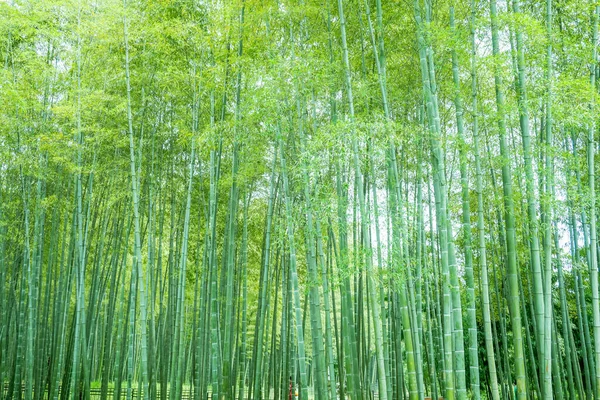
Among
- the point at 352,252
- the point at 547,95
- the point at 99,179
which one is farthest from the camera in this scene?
the point at 99,179

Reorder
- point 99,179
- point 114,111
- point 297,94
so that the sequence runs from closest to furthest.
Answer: point 297,94 → point 114,111 → point 99,179

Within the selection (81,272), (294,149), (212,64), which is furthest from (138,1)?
(81,272)

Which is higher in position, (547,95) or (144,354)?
(547,95)

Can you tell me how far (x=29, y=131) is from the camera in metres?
7.04

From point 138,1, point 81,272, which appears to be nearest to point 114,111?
point 138,1

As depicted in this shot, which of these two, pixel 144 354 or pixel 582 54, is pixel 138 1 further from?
pixel 582 54

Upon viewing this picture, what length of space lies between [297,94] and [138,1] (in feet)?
9.71

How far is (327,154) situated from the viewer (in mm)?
4285

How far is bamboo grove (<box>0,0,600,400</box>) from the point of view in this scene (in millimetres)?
4133

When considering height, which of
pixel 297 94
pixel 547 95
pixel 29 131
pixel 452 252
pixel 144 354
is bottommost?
pixel 144 354

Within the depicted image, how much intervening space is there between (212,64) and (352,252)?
3.02 metres

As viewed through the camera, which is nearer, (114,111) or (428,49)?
(428,49)

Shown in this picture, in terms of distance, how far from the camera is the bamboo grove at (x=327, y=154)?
4133 millimetres

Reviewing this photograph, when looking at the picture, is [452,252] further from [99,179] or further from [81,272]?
[99,179]
